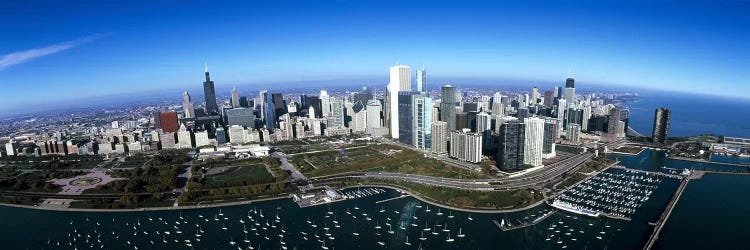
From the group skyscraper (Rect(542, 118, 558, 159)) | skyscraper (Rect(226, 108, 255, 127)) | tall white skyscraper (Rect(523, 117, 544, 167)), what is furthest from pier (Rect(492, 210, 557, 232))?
skyscraper (Rect(226, 108, 255, 127))

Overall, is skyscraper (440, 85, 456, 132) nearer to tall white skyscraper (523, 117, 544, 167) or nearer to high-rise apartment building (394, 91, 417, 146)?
high-rise apartment building (394, 91, 417, 146)

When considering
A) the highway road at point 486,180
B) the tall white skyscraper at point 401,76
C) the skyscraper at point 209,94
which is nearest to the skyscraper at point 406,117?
the tall white skyscraper at point 401,76

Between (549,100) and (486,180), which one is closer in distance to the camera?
(486,180)

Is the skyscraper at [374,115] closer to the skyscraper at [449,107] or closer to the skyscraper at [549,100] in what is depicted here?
the skyscraper at [449,107]

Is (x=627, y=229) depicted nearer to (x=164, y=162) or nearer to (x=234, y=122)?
(x=164, y=162)

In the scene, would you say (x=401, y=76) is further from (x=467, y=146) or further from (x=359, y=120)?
(x=467, y=146)

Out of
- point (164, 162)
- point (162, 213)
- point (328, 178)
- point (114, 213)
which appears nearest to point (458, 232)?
point (328, 178)

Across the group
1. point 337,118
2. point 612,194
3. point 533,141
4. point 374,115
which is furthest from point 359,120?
point 612,194
